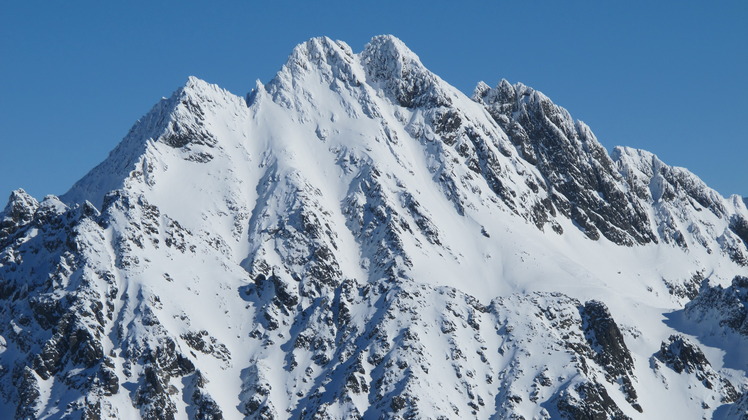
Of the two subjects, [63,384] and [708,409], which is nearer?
[63,384]

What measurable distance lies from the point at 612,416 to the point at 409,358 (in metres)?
37.6

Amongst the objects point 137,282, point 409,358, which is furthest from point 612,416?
point 137,282

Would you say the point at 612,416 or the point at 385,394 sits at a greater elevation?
the point at 385,394

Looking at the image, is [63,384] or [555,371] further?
[555,371]

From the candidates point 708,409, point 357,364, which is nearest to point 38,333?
point 357,364

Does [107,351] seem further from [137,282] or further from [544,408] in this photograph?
[544,408]

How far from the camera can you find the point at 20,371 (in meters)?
184

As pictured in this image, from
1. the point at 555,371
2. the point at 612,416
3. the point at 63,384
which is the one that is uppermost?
the point at 63,384

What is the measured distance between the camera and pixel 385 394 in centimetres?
18450

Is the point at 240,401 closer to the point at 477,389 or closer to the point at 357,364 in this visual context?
the point at 357,364

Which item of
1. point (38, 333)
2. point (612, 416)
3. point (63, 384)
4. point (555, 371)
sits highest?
point (38, 333)

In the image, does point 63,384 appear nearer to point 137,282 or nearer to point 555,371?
point 137,282

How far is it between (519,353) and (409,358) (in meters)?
23.3

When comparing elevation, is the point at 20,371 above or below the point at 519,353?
above
